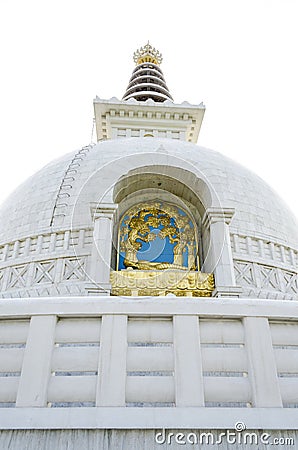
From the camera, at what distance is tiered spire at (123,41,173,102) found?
27.3 meters

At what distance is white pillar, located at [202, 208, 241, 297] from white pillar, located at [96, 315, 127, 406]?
5248mm

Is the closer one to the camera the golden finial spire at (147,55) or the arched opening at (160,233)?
the arched opening at (160,233)

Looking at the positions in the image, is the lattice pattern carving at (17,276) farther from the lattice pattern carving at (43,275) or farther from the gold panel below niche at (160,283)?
the gold panel below niche at (160,283)

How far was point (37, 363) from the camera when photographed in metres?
3.36

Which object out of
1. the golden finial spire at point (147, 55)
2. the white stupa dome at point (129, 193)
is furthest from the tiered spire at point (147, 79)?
the white stupa dome at point (129, 193)

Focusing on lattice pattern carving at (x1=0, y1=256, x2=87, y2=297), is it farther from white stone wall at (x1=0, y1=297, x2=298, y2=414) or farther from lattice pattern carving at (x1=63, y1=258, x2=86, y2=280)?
white stone wall at (x1=0, y1=297, x2=298, y2=414)

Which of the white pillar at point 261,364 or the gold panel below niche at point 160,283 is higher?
the gold panel below niche at point 160,283

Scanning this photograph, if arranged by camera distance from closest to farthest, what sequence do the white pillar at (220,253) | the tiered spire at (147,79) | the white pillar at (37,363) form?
the white pillar at (37,363)
the white pillar at (220,253)
the tiered spire at (147,79)

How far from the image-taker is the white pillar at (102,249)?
8281mm

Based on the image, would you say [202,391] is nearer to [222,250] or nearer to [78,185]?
[222,250]

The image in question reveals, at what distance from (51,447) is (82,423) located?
32cm

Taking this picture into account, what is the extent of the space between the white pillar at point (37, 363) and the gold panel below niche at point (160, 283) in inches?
194

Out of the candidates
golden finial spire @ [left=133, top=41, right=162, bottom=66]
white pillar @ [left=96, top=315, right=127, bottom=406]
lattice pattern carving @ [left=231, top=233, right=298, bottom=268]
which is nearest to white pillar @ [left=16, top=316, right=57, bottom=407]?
white pillar @ [left=96, top=315, right=127, bottom=406]

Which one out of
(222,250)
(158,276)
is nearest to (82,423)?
(158,276)
